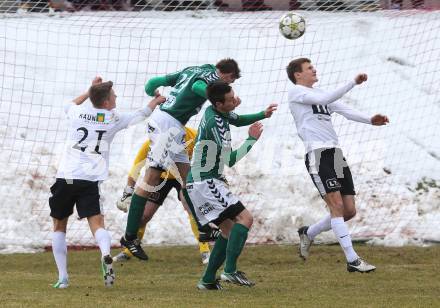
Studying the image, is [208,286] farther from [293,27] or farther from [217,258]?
[293,27]

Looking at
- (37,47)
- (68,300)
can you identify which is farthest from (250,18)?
(68,300)

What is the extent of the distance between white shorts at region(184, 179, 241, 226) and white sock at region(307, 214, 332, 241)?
6.44 feet

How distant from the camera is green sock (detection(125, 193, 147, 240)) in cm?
1185

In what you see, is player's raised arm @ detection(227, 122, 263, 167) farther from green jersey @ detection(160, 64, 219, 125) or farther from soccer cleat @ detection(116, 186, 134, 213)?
soccer cleat @ detection(116, 186, 134, 213)

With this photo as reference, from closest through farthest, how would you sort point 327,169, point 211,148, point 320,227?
point 211,148 → point 327,169 → point 320,227

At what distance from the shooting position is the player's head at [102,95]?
32.5 ft

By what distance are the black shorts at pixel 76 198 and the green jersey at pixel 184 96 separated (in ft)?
6.39

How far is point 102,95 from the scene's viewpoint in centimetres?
991

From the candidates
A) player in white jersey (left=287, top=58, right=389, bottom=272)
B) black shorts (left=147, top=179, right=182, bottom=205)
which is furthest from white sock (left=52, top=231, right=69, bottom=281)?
player in white jersey (left=287, top=58, right=389, bottom=272)

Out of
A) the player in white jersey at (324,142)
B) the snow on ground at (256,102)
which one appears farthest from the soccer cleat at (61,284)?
the snow on ground at (256,102)

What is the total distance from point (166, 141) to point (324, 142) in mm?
1983

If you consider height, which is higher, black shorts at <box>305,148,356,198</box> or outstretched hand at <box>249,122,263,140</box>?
outstretched hand at <box>249,122,263,140</box>

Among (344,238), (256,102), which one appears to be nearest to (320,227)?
(344,238)

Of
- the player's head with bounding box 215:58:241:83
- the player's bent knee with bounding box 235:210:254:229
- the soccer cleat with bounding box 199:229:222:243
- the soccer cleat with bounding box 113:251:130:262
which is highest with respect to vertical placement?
the player's head with bounding box 215:58:241:83
